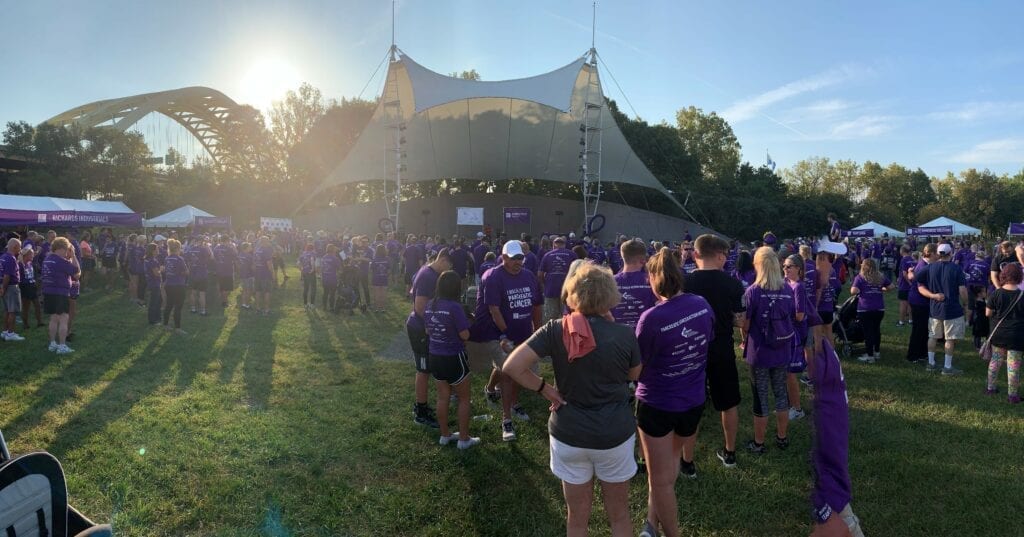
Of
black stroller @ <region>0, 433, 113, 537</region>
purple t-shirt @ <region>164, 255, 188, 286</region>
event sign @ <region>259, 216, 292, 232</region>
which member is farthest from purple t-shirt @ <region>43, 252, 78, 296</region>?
event sign @ <region>259, 216, 292, 232</region>

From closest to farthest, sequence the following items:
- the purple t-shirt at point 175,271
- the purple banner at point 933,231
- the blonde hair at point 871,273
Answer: the blonde hair at point 871,273, the purple t-shirt at point 175,271, the purple banner at point 933,231

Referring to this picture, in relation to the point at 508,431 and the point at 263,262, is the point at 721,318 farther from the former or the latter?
the point at 263,262

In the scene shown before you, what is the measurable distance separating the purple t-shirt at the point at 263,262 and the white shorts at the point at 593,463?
1024cm

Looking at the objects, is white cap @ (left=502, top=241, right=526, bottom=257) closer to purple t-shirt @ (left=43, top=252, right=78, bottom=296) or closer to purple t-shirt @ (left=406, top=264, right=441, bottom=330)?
purple t-shirt @ (left=406, top=264, right=441, bottom=330)

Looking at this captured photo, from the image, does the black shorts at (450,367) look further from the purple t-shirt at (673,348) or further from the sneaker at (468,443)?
the purple t-shirt at (673,348)

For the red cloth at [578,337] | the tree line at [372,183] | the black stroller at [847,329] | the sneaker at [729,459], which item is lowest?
the sneaker at [729,459]

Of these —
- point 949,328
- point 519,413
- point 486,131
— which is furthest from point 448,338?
point 486,131

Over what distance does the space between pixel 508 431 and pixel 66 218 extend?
2202cm

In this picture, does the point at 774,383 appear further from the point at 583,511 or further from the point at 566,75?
the point at 566,75

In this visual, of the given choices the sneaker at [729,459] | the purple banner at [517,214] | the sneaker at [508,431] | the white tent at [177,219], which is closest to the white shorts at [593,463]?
the sneaker at [729,459]

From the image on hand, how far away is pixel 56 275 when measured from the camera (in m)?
7.26

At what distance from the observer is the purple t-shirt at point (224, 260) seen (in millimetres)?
10922

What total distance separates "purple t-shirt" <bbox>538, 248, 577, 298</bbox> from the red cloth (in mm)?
5969

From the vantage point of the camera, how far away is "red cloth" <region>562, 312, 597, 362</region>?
7.46 ft
